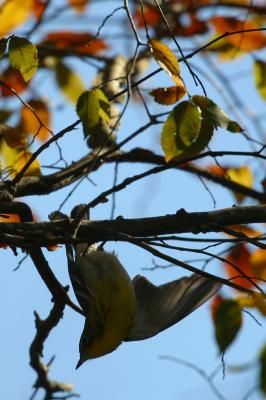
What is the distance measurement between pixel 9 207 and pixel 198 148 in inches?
36.8

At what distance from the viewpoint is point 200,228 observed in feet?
10.2

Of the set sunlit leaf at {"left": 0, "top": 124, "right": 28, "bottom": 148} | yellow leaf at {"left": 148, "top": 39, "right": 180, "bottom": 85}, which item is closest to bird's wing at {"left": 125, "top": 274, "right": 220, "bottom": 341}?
sunlit leaf at {"left": 0, "top": 124, "right": 28, "bottom": 148}

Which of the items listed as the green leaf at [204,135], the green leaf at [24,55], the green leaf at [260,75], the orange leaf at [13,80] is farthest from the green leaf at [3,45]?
the orange leaf at [13,80]

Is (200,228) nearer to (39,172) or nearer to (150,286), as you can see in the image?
(39,172)

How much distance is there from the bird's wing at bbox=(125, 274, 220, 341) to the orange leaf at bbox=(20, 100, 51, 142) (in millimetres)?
1260

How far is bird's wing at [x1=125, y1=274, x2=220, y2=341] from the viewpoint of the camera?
14.5ft

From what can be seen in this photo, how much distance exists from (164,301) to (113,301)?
0.30m

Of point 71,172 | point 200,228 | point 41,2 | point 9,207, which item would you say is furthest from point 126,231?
point 41,2

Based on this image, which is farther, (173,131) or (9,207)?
(9,207)

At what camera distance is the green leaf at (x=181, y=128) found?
2859mm

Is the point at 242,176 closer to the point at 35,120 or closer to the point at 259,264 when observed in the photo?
the point at 259,264

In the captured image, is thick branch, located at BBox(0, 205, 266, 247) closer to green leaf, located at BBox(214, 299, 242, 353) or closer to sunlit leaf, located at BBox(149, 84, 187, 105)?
sunlit leaf, located at BBox(149, 84, 187, 105)

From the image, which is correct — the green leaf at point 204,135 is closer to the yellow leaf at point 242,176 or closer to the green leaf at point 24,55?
the green leaf at point 24,55

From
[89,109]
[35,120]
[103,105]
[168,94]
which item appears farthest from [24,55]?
[35,120]
